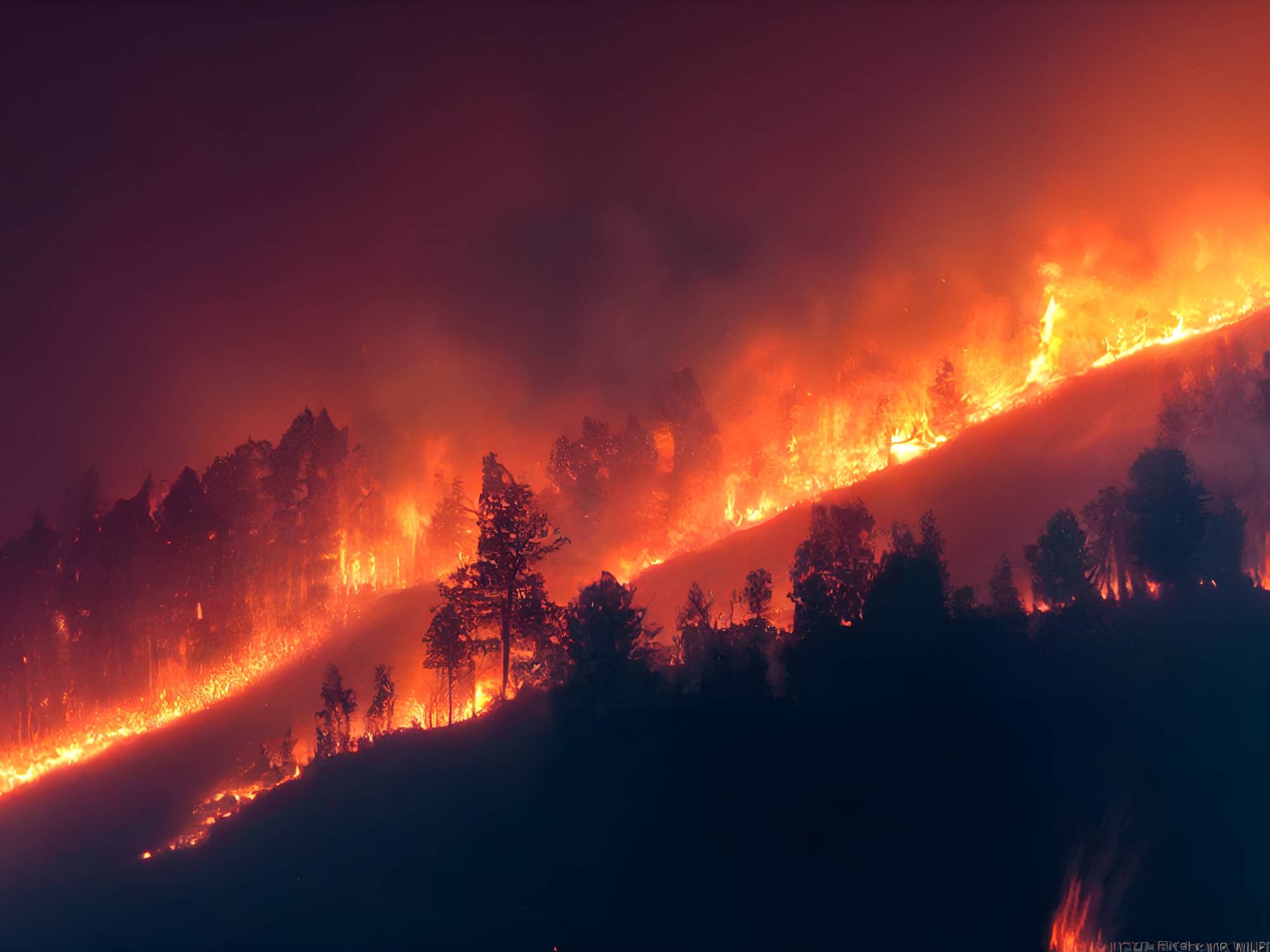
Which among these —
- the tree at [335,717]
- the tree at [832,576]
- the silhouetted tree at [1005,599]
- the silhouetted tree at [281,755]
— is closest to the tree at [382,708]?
the tree at [335,717]

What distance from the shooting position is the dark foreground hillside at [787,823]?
42688 mm

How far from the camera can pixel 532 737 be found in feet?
162

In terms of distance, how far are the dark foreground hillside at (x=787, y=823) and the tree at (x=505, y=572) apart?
5953 mm

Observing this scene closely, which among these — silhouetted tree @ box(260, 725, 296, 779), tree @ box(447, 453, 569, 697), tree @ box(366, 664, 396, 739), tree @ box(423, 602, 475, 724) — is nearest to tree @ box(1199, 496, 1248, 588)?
tree @ box(447, 453, 569, 697)

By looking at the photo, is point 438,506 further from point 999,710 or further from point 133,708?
point 999,710

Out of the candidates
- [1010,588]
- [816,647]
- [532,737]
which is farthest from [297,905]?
[1010,588]

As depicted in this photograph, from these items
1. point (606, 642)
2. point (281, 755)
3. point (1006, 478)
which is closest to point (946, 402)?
point (1006, 478)

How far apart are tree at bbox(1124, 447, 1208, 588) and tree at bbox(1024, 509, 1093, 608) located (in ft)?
14.2

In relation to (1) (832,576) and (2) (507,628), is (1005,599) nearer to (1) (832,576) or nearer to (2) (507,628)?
(1) (832,576)

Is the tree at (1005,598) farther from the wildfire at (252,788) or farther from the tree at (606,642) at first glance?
the wildfire at (252,788)

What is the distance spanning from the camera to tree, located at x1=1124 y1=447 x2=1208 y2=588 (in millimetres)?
56500

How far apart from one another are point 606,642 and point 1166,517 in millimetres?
37092

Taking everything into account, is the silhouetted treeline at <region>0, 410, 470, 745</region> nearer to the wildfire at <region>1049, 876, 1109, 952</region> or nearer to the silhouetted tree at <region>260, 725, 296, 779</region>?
the silhouetted tree at <region>260, 725, 296, 779</region>

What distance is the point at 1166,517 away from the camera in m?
57.5
